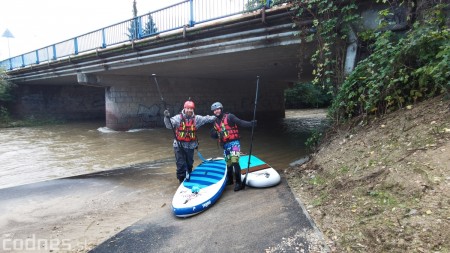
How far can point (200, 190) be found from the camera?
4.93 metres

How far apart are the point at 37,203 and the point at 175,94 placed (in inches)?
507

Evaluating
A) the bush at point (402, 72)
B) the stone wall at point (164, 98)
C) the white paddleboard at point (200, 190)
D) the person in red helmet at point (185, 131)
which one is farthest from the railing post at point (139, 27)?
the bush at point (402, 72)

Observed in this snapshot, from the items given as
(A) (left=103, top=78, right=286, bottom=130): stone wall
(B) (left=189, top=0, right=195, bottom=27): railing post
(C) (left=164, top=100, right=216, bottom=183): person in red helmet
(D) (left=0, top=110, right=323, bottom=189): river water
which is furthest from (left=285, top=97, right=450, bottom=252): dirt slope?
(A) (left=103, top=78, right=286, bottom=130): stone wall

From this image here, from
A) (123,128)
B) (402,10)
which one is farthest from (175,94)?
(402,10)

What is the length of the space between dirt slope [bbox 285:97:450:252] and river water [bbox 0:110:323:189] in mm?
3009

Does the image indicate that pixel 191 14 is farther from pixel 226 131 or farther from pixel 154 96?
pixel 154 96

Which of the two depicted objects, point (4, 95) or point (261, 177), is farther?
point (4, 95)

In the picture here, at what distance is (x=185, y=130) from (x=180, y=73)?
433 inches

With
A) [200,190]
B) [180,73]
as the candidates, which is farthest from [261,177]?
[180,73]

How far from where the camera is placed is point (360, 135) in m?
5.38

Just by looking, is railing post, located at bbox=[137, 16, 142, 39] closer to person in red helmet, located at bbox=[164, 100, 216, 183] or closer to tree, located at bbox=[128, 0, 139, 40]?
tree, located at bbox=[128, 0, 139, 40]

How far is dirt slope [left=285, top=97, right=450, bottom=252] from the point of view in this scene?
2.70m

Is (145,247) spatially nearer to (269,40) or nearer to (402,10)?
(402,10)

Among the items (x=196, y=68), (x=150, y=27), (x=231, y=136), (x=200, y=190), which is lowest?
(x=200, y=190)
